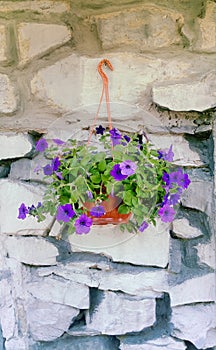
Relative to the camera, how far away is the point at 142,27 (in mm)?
1534

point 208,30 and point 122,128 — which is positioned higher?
point 208,30

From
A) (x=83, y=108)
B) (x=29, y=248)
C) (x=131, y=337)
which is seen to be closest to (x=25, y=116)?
(x=83, y=108)

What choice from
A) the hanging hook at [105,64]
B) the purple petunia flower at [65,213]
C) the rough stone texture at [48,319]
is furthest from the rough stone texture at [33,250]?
the hanging hook at [105,64]

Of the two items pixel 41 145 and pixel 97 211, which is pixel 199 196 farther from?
pixel 41 145

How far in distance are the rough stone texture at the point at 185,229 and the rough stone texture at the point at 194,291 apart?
5.6 inches

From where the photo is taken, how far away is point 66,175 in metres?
1.38

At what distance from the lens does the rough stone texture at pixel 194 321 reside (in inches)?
62.2

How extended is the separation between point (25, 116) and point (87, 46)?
0.32 m

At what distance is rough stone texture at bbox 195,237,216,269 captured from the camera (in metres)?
1.56

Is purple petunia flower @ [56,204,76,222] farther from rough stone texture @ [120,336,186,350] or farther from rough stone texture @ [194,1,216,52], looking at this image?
rough stone texture @ [194,1,216,52]

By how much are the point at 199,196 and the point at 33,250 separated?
1.93ft

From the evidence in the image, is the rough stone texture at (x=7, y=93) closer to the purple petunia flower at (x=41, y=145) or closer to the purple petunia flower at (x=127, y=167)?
the purple petunia flower at (x=41, y=145)

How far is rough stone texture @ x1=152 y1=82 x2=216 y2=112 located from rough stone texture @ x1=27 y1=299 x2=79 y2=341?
30.5 inches

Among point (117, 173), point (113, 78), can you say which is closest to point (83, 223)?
point (117, 173)
